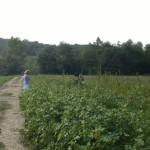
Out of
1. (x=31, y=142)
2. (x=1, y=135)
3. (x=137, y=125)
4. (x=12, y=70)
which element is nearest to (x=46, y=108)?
(x=31, y=142)

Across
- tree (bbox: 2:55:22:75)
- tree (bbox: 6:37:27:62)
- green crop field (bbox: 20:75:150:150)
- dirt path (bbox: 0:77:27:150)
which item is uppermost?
tree (bbox: 6:37:27:62)

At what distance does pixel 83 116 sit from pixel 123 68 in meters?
27.6

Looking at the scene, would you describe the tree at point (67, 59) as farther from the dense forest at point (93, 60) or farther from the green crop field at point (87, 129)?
the green crop field at point (87, 129)

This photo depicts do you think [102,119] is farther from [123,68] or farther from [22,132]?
[123,68]

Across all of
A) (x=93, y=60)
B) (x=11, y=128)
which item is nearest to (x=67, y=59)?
(x=93, y=60)

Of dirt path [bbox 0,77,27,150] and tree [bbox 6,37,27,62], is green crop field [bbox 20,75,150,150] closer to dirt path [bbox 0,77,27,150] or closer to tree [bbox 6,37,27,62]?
dirt path [bbox 0,77,27,150]

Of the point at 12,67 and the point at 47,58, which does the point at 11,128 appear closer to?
the point at 47,58

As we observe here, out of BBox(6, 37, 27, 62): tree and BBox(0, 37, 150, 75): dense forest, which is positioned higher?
BBox(6, 37, 27, 62): tree

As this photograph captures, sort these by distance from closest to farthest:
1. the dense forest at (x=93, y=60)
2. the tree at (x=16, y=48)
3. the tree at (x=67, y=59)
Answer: the dense forest at (x=93, y=60) < the tree at (x=67, y=59) < the tree at (x=16, y=48)

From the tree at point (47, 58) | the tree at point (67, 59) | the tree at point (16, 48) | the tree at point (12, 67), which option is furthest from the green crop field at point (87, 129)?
the tree at point (16, 48)

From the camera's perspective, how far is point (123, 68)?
103 feet

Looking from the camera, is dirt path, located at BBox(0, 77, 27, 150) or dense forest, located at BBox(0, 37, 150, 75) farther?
dense forest, located at BBox(0, 37, 150, 75)

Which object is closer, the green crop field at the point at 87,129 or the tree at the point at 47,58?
the green crop field at the point at 87,129

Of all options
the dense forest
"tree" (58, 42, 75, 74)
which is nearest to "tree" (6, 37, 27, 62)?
the dense forest
